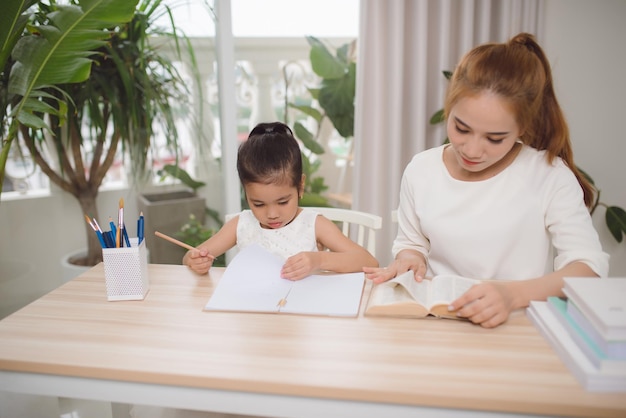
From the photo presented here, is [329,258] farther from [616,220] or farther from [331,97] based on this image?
[616,220]

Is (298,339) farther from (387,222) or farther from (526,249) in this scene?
(387,222)

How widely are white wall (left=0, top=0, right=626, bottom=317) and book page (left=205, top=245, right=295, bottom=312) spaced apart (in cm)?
176

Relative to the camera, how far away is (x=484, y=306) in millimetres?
Result: 925

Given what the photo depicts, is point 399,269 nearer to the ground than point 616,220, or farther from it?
farther from it

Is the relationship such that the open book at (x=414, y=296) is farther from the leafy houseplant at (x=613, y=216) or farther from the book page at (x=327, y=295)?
the leafy houseplant at (x=613, y=216)

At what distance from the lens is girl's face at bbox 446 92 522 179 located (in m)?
1.09

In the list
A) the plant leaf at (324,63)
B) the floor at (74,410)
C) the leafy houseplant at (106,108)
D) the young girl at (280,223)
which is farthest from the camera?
the plant leaf at (324,63)

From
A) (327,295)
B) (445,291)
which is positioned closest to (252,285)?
(327,295)

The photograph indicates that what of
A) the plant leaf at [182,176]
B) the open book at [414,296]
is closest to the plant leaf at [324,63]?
the plant leaf at [182,176]

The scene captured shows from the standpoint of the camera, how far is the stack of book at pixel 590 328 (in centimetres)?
73

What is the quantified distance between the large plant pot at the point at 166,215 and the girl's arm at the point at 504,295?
80.5 inches

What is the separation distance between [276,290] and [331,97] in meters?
1.84

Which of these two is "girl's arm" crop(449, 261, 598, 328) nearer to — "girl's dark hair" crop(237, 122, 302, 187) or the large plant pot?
"girl's dark hair" crop(237, 122, 302, 187)

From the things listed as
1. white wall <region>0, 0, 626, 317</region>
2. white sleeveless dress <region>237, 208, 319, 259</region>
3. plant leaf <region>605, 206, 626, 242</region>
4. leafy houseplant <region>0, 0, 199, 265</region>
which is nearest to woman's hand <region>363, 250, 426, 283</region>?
white sleeveless dress <region>237, 208, 319, 259</region>
